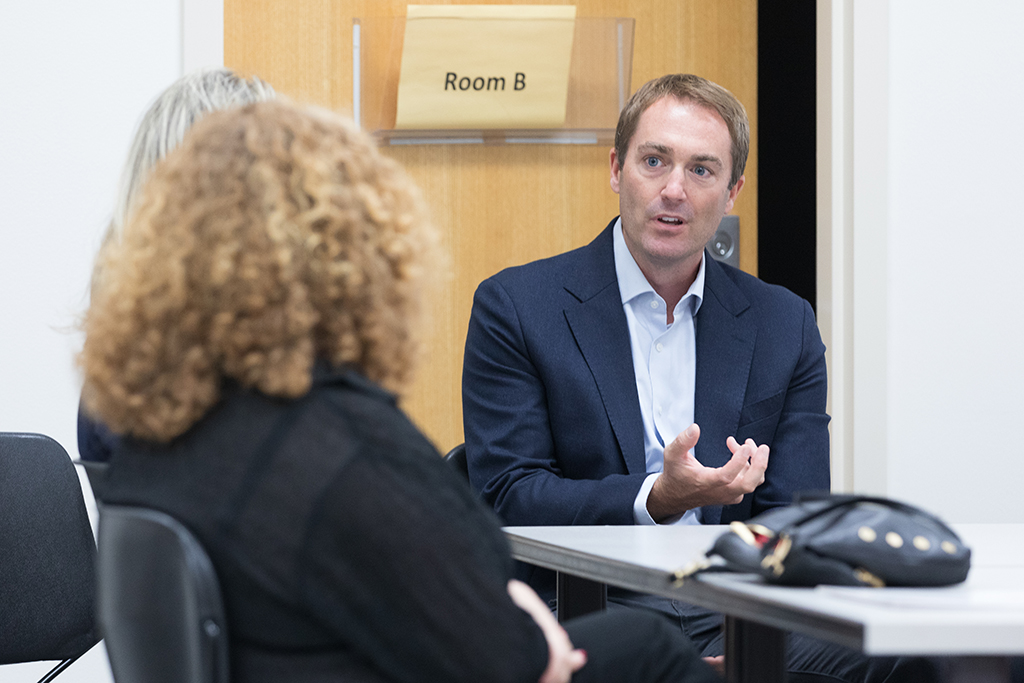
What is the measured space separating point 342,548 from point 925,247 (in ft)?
7.65

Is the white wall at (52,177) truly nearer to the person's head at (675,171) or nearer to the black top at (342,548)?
the person's head at (675,171)

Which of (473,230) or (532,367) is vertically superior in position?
(473,230)

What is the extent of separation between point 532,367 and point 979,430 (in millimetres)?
1500

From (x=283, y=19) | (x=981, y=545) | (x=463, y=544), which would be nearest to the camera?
(x=463, y=544)

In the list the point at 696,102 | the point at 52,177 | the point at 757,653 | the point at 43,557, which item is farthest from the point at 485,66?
the point at 757,653

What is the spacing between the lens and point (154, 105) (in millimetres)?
1379

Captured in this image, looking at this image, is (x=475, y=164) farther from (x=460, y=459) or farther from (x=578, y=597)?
(x=578, y=597)

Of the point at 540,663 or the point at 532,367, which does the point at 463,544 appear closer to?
the point at 540,663

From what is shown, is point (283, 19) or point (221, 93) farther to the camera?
point (283, 19)

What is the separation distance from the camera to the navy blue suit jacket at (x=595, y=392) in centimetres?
180

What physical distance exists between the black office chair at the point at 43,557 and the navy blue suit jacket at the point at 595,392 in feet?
2.35

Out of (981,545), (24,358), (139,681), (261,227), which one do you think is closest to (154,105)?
(261,227)

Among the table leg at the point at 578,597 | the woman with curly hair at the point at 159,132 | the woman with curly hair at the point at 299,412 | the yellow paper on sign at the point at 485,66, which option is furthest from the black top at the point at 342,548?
the yellow paper on sign at the point at 485,66

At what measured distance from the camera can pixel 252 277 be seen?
85cm
